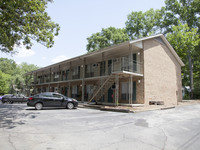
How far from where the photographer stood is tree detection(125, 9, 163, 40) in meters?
39.8

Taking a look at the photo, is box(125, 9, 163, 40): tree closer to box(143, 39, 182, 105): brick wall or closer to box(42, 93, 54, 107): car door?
box(143, 39, 182, 105): brick wall

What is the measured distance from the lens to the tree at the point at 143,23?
39.8 m

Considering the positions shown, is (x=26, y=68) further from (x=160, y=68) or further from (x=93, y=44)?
(x=160, y=68)

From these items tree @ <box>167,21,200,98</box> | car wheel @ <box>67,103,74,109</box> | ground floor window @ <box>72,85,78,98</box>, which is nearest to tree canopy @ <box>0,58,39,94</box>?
ground floor window @ <box>72,85,78,98</box>

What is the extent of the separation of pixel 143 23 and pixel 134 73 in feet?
95.2

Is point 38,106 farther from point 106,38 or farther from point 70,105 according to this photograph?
point 106,38

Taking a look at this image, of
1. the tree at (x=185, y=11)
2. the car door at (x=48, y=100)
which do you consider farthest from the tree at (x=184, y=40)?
the car door at (x=48, y=100)

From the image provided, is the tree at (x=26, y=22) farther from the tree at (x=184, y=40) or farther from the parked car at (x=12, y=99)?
the tree at (x=184, y=40)

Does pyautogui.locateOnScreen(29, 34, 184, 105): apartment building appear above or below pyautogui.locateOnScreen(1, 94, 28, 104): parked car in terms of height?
above

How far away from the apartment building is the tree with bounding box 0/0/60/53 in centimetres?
687

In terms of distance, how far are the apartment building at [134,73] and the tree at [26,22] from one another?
22.5 ft

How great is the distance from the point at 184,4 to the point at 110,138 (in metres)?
38.1

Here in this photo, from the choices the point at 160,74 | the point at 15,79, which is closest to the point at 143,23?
the point at 160,74

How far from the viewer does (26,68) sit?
195 feet
